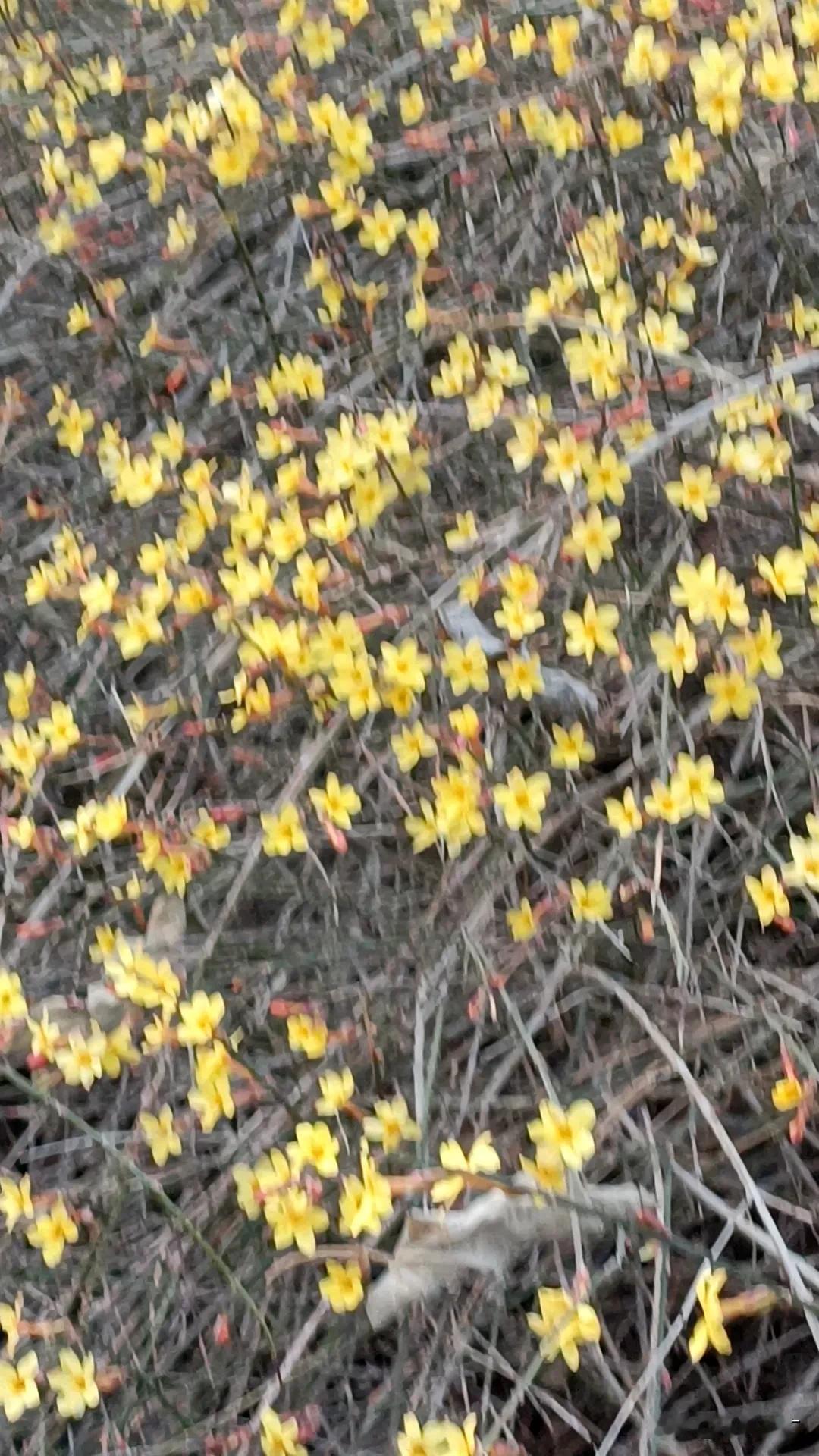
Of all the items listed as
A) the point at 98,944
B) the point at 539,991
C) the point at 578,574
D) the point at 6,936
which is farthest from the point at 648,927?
the point at 6,936

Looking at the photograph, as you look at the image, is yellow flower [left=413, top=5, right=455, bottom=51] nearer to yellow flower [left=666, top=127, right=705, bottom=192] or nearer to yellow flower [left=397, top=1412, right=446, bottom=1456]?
yellow flower [left=666, top=127, right=705, bottom=192]

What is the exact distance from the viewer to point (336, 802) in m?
1.33

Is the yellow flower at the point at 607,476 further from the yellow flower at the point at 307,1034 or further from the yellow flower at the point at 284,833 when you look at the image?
the yellow flower at the point at 307,1034

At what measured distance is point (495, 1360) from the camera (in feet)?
3.90

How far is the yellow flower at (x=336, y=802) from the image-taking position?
1.32 m

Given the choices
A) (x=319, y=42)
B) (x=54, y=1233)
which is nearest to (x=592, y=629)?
(x=54, y=1233)

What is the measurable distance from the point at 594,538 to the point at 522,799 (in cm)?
28

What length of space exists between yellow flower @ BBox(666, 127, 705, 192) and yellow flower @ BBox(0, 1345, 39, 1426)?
1.44 metres

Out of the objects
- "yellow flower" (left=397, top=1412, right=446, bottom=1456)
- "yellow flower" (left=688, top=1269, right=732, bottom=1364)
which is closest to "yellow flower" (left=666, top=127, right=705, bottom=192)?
"yellow flower" (left=688, top=1269, right=732, bottom=1364)

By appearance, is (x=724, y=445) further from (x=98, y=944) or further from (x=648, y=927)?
(x=98, y=944)

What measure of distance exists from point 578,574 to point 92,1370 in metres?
0.95

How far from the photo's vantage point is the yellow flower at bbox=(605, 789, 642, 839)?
1.22 metres

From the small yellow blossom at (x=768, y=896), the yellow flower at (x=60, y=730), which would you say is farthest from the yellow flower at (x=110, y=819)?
the small yellow blossom at (x=768, y=896)

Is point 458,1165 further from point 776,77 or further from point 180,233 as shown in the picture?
point 180,233
